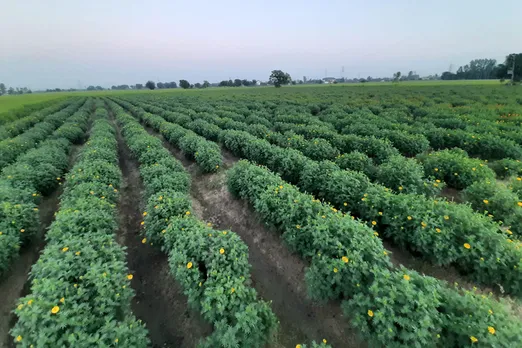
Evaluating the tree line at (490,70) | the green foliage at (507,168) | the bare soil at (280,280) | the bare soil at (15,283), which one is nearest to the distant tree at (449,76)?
the tree line at (490,70)

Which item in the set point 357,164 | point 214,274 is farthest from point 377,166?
point 214,274

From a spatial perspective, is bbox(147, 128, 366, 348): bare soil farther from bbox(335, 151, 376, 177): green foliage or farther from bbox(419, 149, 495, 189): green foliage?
bbox(419, 149, 495, 189): green foliage

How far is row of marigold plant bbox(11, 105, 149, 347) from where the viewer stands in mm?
3016

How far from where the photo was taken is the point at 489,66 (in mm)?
111875

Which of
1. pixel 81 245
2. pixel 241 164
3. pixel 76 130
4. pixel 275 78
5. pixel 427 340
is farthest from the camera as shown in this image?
pixel 275 78

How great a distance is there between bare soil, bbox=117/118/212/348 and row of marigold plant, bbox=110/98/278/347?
38cm

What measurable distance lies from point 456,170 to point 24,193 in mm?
13899

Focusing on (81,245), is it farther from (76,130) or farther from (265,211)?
(76,130)

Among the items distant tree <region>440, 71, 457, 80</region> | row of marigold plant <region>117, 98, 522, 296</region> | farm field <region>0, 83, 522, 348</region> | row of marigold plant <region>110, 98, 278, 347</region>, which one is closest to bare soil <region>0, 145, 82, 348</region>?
farm field <region>0, 83, 522, 348</region>

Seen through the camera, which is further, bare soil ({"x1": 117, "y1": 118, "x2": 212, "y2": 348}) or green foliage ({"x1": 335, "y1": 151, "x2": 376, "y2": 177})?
green foliage ({"x1": 335, "y1": 151, "x2": 376, "y2": 177})

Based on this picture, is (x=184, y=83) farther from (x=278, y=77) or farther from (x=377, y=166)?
(x=377, y=166)

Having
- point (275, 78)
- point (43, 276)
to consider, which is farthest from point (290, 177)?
point (275, 78)

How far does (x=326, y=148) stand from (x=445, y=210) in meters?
→ 5.85

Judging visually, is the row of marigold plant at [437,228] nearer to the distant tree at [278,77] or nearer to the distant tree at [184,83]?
the distant tree at [278,77]
